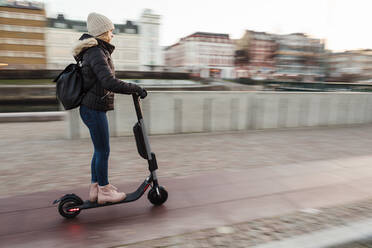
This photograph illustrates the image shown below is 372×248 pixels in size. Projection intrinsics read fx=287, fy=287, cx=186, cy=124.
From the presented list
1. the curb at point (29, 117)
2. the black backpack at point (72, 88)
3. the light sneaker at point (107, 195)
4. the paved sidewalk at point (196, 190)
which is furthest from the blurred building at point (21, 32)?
the light sneaker at point (107, 195)

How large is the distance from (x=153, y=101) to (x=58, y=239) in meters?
4.32

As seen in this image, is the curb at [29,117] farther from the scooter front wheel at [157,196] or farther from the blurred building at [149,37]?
the blurred building at [149,37]

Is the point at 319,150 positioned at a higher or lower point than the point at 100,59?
lower

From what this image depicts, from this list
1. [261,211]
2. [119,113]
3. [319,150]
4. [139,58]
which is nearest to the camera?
[261,211]

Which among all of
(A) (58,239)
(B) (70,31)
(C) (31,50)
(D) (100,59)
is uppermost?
(B) (70,31)

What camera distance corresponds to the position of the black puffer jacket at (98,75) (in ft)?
8.01

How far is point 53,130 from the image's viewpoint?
7105 millimetres

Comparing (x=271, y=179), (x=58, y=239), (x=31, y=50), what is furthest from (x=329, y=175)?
(x=31, y=50)

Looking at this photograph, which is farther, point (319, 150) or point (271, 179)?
point (319, 150)

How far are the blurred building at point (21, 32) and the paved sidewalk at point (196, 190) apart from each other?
8229cm

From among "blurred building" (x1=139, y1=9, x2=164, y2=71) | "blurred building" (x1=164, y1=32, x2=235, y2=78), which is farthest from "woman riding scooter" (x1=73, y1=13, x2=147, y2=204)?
"blurred building" (x1=139, y1=9, x2=164, y2=71)

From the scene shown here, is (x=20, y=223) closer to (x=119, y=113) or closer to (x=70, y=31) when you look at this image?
(x=119, y=113)

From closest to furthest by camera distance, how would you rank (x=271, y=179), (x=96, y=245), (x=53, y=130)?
(x=96, y=245)
(x=271, y=179)
(x=53, y=130)

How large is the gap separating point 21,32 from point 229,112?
3336 inches
